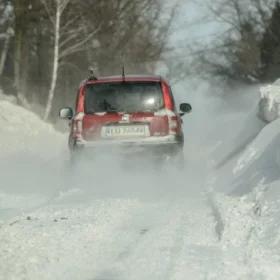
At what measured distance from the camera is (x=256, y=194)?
927cm

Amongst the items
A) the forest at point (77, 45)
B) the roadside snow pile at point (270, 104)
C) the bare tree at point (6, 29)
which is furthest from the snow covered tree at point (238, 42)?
the roadside snow pile at point (270, 104)

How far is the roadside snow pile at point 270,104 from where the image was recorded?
48.2 ft

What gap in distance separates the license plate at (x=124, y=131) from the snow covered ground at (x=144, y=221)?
41cm

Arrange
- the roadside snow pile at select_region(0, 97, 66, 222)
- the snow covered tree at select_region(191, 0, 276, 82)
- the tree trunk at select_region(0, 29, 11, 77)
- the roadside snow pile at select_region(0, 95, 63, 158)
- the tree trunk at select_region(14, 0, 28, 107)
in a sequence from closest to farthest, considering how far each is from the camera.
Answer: the roadside snow pile at select_region(0, 97, 66, 222), the roadside snow pile at select_region(0, 95, 63, 158), the tree trunk at select_region(14, 0, 28, 107), the tree trunk at select_region(0, 29, 11, 77), the snow covered tree at select_region(191, 0, 276, 82)

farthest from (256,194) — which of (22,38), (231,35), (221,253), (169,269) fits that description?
(231,35)

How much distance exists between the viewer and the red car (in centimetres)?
1189

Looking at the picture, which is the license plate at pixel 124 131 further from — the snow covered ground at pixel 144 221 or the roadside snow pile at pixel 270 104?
the roadside snow pile at pixel 270 104

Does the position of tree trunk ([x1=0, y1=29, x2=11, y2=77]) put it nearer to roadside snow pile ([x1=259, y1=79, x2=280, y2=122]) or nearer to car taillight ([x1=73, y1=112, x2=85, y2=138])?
roadside snow pile ([x1=259, y1=79, x2=280, y2=122])

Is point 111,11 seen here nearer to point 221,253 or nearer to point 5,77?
point 5,77

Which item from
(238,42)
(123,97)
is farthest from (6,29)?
(238,42)

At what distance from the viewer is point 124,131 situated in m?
11.9

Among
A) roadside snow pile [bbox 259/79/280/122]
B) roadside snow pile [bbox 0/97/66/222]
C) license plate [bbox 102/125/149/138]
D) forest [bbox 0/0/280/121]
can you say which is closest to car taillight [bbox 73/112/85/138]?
license plate [bbox 102/125/149/138]

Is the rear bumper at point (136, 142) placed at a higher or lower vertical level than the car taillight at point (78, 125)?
lower

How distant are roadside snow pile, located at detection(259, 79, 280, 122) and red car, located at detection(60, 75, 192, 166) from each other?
3172 mm
